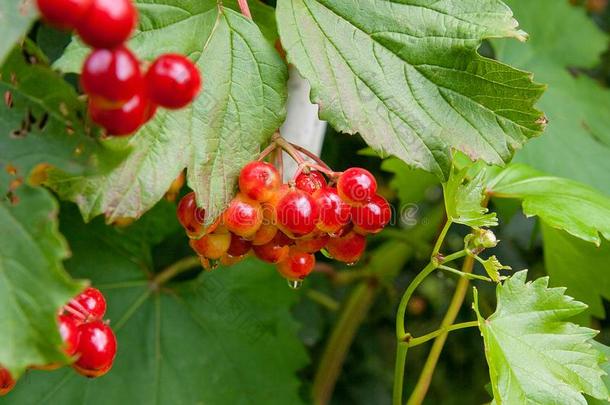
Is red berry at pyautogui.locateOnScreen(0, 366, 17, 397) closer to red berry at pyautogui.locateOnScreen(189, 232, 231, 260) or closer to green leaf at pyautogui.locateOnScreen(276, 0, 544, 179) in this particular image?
red berry at pyautogui.locateOnScreen(189, 232, 231, 260)

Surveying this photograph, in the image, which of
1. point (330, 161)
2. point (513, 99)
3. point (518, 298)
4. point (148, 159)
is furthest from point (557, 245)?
point (148, 159)

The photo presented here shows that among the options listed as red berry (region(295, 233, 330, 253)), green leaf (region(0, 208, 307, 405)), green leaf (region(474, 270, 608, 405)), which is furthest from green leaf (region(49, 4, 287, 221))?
green leaf (region(0, 208, 307, 405))

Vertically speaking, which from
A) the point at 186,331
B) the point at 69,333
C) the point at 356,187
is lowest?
the point at 186,331

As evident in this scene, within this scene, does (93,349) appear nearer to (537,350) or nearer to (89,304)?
(89,304)

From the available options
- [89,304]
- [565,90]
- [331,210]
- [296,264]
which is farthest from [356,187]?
[565,90]

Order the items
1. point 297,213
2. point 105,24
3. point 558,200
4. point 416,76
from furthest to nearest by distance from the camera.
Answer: point 558,200
point 416,76
point 297,213
point 105,24

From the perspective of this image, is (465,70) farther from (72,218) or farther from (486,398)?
(486,398)

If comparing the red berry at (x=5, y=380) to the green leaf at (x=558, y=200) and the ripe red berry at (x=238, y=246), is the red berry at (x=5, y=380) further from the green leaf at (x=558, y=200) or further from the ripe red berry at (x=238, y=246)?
the green leaf at (x=558, y=200)

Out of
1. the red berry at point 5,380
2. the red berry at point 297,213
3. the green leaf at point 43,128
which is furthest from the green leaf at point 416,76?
the red berry at point 5,380
